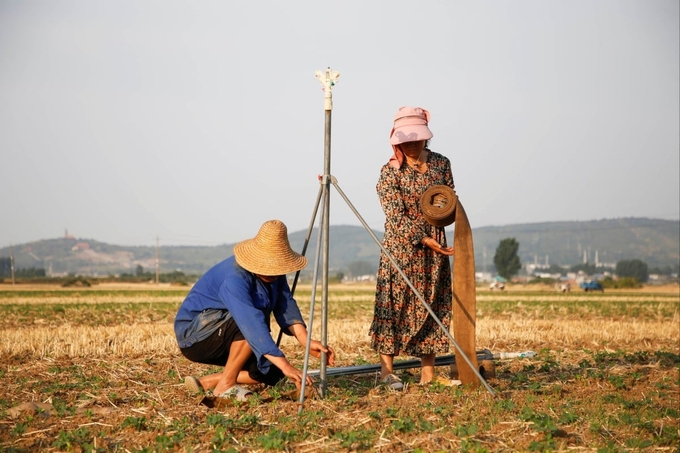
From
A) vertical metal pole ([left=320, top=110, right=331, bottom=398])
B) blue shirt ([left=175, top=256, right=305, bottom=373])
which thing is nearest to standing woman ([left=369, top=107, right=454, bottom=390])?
vertical metal pole ([left=320, top=110, right=331, bottom=398])

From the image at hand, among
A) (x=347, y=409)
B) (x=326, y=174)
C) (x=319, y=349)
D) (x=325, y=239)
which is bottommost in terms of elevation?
(x=347, y=409)

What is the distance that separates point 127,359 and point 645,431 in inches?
238

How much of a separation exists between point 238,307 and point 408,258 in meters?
1.71

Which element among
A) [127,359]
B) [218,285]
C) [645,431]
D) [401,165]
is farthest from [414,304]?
[127,359]

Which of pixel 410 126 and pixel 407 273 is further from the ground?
pixel 410 126

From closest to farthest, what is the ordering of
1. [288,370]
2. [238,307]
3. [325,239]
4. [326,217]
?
1. [288,370]
2. [238,307]
3. [325,239]
4. [326,217]

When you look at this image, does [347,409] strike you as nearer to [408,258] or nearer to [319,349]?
[319,349]

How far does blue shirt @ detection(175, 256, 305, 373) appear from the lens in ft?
19.4

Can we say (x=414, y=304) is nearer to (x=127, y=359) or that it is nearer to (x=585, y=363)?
(x=585, y=363)

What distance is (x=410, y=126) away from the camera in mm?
6875

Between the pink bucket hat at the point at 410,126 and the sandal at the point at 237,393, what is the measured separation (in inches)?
98.3

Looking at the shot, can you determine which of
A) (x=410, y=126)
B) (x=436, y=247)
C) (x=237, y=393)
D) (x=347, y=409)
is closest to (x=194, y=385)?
(x=237, y=393)

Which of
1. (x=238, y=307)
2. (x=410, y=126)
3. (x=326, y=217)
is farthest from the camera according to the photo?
A: (x=410, y=126)

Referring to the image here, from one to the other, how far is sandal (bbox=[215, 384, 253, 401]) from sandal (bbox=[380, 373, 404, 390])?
1.24 m
